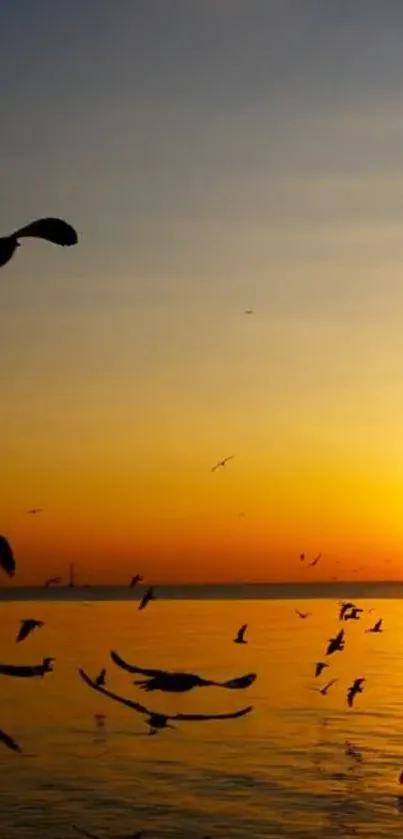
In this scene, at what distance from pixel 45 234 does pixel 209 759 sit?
33034 mm

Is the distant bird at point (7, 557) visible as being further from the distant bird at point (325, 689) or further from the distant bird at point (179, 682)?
the distant bird at point (325, 689)

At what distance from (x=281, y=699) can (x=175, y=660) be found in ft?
47.9

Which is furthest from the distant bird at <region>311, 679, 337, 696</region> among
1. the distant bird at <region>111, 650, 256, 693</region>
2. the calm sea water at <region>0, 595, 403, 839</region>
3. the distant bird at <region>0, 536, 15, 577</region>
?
the distant bird at <region>0, 536, 15, 577</region>

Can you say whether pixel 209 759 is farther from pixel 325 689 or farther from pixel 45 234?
pixel 45 234

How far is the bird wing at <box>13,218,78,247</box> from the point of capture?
2.53 m

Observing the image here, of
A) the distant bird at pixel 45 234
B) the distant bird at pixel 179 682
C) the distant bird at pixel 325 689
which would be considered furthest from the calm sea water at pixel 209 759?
the distant bird at pixel 45 234

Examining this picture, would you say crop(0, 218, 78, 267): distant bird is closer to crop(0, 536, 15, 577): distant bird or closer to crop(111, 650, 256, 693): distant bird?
crop(0, 536, 15, 577): distant bird

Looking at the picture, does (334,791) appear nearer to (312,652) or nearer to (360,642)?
(312,652)

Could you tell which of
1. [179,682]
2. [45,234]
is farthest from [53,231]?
[179,682]

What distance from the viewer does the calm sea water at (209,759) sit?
86.0 ft

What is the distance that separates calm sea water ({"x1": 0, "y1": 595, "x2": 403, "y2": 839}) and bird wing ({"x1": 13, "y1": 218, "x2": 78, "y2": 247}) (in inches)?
933

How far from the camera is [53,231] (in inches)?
102

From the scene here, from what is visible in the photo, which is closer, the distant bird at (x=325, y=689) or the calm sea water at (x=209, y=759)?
the calm sea water at (x=209, y=759)

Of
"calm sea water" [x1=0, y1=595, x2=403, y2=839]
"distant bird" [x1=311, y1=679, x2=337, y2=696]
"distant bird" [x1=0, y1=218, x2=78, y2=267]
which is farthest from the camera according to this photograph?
"distant bird" [x1=311, y1=679, x2=337, y2=696]
